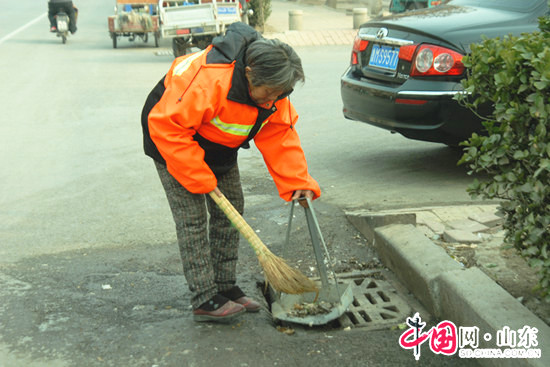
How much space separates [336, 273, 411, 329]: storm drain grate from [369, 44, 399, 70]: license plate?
2.26 m

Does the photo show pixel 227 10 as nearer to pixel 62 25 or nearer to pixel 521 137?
pixel 62 25

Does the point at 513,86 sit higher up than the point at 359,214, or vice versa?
the point at 513,86

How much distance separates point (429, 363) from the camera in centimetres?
311

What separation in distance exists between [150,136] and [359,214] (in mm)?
1944

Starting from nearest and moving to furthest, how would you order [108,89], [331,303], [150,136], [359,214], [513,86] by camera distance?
[513,86]
[150,136]
[331,303]
[359,214]
[108,89]

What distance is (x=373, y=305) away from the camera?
146 inches

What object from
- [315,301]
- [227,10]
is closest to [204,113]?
[315,301]

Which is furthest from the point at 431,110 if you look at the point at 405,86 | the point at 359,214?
the point at 359,214

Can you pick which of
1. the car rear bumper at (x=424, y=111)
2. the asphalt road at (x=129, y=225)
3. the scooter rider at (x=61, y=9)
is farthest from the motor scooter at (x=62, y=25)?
the car rear bumper at (x=424, y=111)

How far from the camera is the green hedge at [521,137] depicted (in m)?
2.77

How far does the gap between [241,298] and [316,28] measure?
15512mm

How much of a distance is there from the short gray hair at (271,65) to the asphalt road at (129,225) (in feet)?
4.08

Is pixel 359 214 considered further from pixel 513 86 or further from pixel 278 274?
pixel 513 86

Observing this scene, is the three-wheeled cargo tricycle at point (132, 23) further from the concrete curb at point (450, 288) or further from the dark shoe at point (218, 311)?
the dark shoe at point (218, 311)
